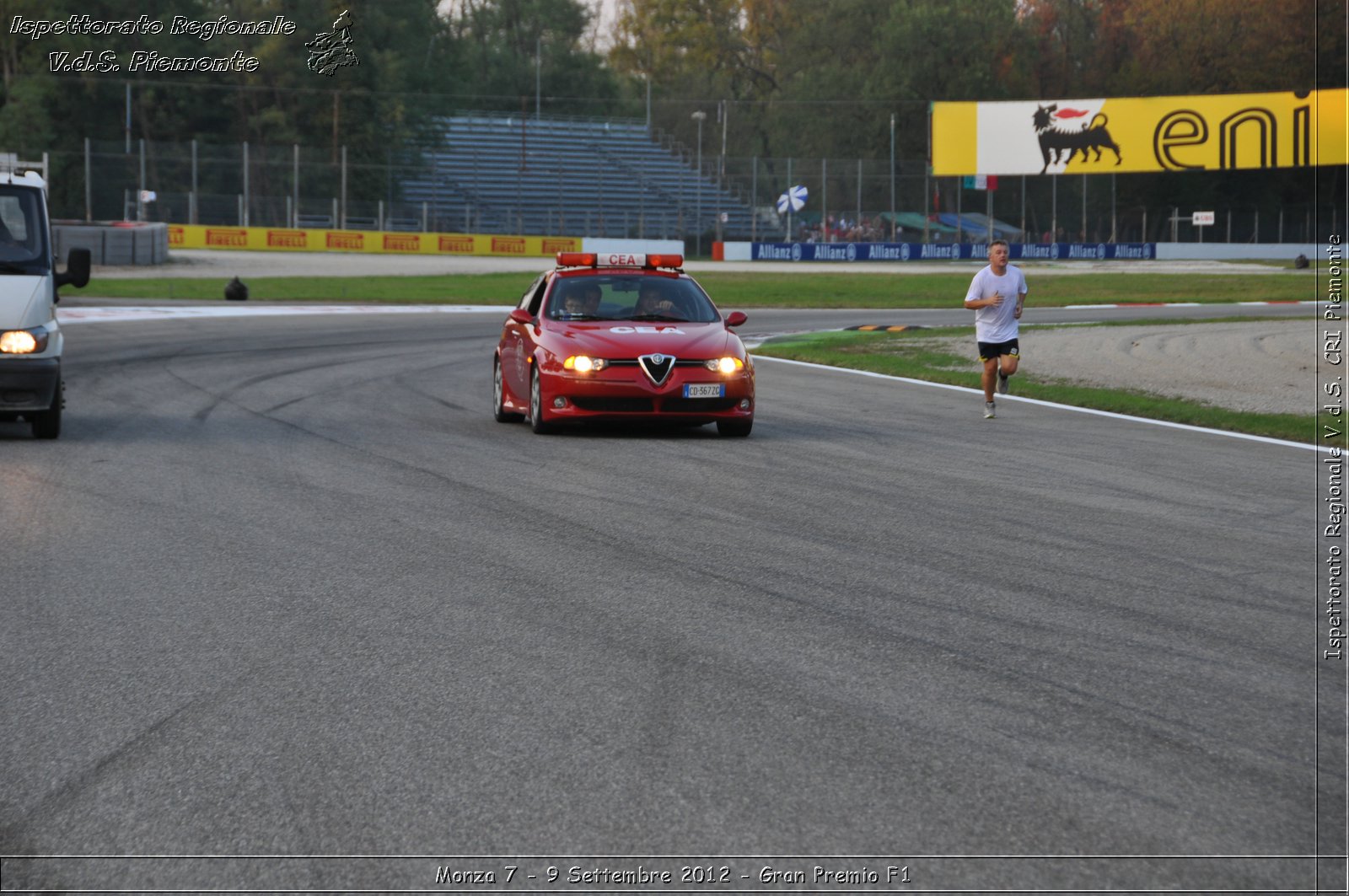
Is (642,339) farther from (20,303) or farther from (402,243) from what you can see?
(402,243)

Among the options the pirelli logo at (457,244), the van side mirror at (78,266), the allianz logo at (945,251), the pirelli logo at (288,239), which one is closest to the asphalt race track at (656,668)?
the van side mirror at (78,266)

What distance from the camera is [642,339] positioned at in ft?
43.8

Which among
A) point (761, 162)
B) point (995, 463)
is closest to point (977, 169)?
point (761, 162)

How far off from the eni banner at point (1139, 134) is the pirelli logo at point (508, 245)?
21252 mm

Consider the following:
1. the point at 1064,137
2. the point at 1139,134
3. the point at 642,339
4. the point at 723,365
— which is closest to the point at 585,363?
the point at 642,339

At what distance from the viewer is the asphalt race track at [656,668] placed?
13.1ft

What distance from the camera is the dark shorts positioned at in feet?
50.9

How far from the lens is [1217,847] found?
12.8 ft

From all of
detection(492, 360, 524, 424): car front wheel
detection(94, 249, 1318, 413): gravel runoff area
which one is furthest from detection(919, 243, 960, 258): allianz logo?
detection(492, 360, 524, 424): car front wheel

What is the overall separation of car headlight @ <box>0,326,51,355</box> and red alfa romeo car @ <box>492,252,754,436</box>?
12.3 feet

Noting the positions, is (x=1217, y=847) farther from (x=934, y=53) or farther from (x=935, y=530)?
(x=934, y=53)

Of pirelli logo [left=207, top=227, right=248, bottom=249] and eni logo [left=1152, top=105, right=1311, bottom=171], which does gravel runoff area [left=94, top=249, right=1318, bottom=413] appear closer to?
pirelli logo [left=207, top=227, right=248, bottom=249]

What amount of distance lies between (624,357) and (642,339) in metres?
0.31

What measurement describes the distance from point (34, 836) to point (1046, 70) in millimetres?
108086
